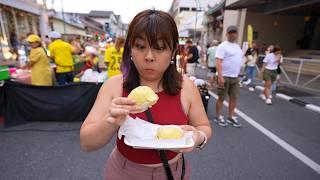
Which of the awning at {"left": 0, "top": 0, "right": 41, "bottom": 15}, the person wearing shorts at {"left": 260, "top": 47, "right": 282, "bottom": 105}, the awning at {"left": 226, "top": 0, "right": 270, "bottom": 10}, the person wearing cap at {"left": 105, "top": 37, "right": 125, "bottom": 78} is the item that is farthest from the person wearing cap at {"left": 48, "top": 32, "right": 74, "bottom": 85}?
the awning at {"left": 226, "top": 0, "right": 270, "bottom": 10}

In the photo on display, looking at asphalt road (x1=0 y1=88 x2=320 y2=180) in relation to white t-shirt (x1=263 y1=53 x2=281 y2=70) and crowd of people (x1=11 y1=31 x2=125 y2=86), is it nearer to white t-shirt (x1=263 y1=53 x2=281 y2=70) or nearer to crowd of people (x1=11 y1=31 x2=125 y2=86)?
crowd of people (x1=11 y1=31 x2=125 y2=86)

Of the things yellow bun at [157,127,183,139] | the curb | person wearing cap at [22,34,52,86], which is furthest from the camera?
the curb

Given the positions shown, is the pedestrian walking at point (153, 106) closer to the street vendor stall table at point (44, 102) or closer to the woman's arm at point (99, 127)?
the woman's arm at point (99, 127)

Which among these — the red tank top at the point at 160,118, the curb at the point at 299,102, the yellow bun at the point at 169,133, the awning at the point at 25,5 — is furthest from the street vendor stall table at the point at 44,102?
the awning at the point at 25,5

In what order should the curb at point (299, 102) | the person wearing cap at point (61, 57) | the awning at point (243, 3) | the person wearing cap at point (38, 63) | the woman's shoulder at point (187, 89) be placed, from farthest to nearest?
the awning at point (243, 3) < the curb at point (299, 102) < the person wearing cap at point (61, 57) < the person wearing cap at point (38, 63) < the woman's shoulder at point (187, 89)

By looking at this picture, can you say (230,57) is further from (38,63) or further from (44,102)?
(38,63)

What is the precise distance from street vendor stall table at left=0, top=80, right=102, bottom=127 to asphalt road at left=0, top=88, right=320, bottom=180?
0.19m

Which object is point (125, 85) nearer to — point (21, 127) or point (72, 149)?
point (72, 149)

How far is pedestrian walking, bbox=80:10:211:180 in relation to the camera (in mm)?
1054

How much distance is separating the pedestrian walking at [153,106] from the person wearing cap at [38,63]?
4.53 meters

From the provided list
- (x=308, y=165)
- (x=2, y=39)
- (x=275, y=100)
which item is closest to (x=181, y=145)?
(x=308, y=165)

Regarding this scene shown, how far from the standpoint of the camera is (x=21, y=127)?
4.25 metres

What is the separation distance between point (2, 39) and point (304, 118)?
15466 mm

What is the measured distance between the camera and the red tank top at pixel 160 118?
116cm
